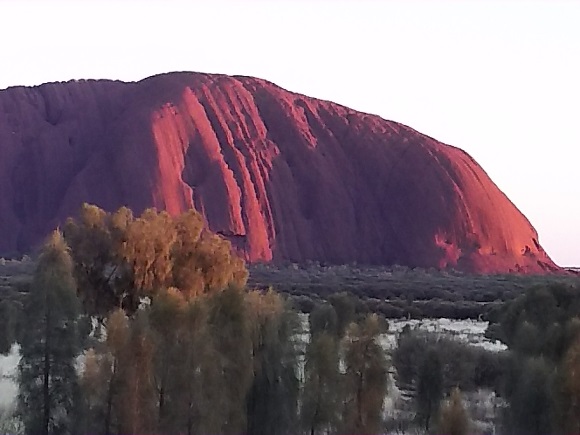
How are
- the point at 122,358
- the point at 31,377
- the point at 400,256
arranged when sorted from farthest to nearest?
the point at 400,256
the point at 31,377
the point at 122,358

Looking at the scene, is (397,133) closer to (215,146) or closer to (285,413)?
(215,146)

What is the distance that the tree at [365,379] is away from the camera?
1867 centimetres

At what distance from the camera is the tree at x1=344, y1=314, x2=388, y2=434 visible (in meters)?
18.7

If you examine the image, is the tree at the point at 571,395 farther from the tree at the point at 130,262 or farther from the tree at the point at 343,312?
the tree at the point at 130,262

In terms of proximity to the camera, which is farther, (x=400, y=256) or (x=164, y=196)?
(x=400, y=256)

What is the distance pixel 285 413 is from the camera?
1916cm

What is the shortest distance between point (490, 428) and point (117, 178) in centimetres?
6617

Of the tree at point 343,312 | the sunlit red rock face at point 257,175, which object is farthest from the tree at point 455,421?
the sunlit red rock face at point 257,175

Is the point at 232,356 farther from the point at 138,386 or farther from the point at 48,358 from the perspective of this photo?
the point at 48,358

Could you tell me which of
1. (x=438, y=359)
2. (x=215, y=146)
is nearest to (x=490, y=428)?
(x=438, y=359)

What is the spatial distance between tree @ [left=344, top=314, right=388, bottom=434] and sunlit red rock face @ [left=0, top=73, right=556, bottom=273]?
62.3 m

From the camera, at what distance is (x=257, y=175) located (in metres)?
89.1

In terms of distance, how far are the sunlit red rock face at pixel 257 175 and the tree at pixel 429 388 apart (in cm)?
5884

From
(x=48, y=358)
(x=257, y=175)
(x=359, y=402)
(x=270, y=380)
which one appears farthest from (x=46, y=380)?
(x=257, y=175)
